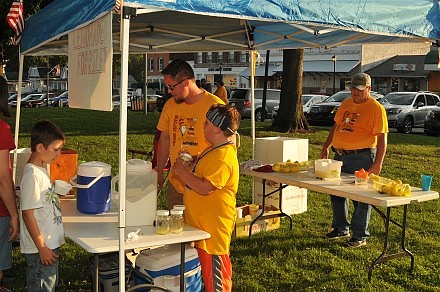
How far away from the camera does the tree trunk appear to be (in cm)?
1658

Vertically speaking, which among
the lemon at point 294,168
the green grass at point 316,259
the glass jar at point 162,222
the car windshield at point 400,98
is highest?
the car windshield at point 400,98

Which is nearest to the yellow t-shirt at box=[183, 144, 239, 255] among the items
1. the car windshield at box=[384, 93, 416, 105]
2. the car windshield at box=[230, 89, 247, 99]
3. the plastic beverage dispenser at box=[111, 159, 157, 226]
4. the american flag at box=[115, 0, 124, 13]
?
the plastic beverage dispenser at box=[111, 159, 157, 226]

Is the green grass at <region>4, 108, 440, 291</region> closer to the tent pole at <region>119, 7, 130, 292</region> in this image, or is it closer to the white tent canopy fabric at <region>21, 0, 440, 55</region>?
the tent pole at <region>119, 7, 130, 292</region>

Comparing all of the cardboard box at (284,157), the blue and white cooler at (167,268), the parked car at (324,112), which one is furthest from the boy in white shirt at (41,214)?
the parked car at (324,112)

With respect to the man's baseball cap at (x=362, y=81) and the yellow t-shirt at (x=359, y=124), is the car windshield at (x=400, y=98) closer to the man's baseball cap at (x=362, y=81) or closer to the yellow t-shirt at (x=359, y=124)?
the yellow t-shirt at (x=359, y=124)

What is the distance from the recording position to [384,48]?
153 feet

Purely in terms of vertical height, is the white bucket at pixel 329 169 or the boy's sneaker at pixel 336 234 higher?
the white bucket at pixel 329 169

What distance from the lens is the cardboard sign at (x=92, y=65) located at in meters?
3.36

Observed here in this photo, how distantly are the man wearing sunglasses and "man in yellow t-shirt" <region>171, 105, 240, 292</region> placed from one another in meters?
0.76

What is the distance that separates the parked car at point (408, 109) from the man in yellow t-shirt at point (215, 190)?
59.3ft

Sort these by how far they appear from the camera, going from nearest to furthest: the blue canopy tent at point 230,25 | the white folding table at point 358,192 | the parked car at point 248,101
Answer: the blue canopy tent at point 230,25, the white folding table at point 358,192, the parked car at point 248,101

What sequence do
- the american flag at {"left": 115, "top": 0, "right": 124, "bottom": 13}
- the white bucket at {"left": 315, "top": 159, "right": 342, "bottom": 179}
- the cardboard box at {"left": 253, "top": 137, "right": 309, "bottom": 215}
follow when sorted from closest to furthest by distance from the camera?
the american flag at {"left": 115, "top": 0, "right": 124, "bottom": 13}, the white bucket at {"left": 315, "top": 159, "right": 342, "bottom": 179}, the cardboard box at {"left": 253, "top": 137, "right": 309, "bottom": 215}

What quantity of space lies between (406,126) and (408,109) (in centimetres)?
65

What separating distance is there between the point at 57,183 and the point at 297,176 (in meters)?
2.85
